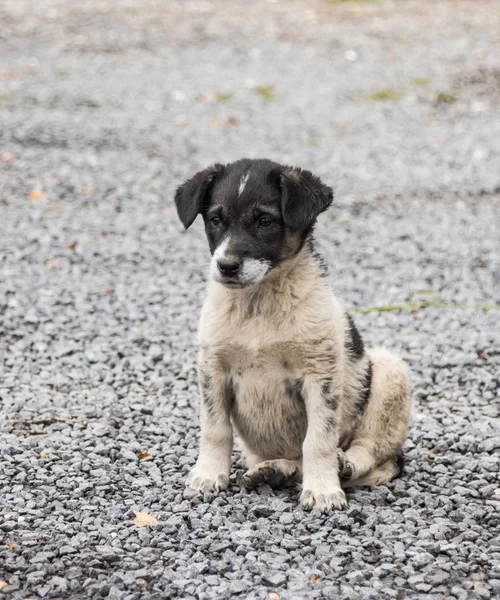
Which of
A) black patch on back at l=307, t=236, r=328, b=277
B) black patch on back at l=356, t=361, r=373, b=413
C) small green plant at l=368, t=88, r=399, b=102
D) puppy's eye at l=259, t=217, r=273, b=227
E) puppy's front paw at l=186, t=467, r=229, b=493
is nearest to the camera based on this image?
puppy's eye at l=259, t=217, r=273, b=227

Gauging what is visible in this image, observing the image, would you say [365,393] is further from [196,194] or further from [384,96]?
[384,96]

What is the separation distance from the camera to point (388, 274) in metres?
11.0

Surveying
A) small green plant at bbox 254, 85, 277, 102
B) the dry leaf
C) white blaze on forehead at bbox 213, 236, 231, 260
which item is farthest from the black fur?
small green plant at bbox 254, 85, 277, 102

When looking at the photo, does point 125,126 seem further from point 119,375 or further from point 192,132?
point 119,375

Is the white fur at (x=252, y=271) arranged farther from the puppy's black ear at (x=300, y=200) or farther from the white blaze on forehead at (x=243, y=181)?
the white blaze on forehead at (x=243, y=181)

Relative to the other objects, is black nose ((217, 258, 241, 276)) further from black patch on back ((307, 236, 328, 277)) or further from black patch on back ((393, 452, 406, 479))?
black patch on back ((393, 452, 406, 479))

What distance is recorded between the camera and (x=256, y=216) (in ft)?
18.8

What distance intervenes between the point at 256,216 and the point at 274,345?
2.65 ft

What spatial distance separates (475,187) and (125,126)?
255 inches

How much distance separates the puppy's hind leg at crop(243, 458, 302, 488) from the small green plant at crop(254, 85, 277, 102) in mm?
14014

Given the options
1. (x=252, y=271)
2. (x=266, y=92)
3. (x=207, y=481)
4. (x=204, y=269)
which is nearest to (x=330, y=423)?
(x=207, y=481)

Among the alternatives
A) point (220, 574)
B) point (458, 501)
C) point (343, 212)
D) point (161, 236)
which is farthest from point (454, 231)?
point (220, 574)

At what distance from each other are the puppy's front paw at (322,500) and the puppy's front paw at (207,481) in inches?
22.0

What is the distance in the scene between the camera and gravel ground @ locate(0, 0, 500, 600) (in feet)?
16.9
